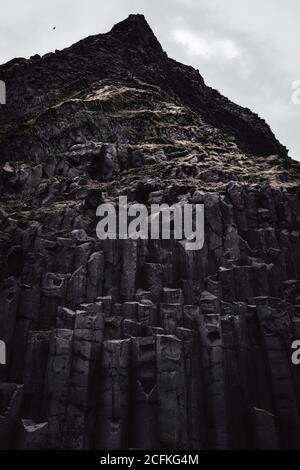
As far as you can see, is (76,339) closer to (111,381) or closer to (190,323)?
(111,381)

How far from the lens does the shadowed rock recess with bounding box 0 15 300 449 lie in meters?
24.8

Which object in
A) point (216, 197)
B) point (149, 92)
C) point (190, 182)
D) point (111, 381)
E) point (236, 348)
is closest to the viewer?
point (111, 381)

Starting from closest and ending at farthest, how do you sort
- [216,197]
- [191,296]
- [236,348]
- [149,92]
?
1. [236,348]
2. [191,296]
3. [216,197]
4. [149,92]

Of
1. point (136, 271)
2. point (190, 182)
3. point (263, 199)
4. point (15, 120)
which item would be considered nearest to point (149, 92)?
point (15, 120)

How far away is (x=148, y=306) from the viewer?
2988 centimetres

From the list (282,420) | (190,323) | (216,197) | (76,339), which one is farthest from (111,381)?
(216,197)

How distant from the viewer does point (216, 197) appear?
40.4 m

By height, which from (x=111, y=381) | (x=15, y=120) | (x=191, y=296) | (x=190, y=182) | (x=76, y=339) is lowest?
(x=111, y=381)

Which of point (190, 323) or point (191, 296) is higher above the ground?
point (191, 296)

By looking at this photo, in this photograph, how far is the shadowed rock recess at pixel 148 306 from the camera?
81.5 feet

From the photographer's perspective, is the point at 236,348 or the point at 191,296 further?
the point at 191,296

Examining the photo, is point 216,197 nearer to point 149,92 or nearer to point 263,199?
point 263,199
